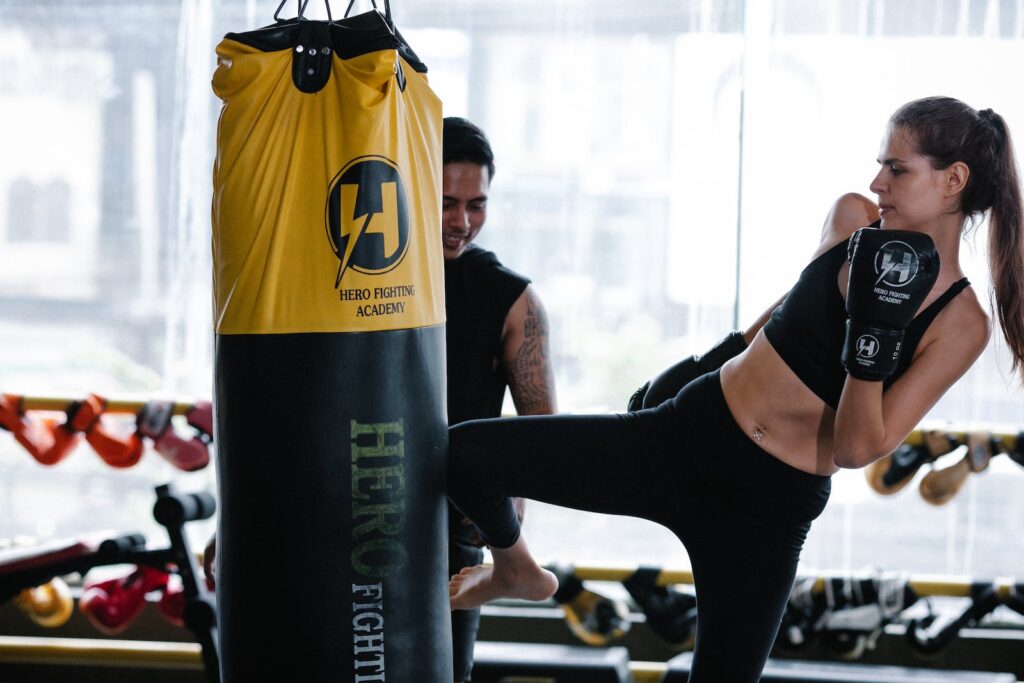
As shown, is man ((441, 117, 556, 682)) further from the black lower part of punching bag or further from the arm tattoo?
the black lower part of punching bag

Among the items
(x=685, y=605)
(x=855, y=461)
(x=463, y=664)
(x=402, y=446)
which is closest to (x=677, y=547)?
(x=685, y=605)

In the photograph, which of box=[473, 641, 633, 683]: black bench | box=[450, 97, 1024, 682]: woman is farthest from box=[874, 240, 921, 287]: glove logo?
box=[473, 641, 633, 683]: black bench

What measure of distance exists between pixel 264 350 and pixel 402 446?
0.25m

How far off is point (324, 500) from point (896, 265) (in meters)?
0.96

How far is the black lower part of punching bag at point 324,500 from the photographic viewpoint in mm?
1482

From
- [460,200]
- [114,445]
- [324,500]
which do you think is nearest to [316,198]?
[324,500]

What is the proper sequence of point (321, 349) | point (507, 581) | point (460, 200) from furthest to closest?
A: point (460, 200), point (507, 581), point (321, 349)

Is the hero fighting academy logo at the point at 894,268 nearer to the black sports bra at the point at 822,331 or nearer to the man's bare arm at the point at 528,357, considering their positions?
the black sports bra at the point at 822,331

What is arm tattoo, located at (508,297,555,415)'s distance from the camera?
217 cm

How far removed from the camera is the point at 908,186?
6.00 feet

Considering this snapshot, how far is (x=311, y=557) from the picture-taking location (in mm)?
1492

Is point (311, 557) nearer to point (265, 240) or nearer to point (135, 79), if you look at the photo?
point (265, 240)

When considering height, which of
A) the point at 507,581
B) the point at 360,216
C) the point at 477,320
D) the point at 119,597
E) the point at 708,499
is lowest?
the point at 119,597

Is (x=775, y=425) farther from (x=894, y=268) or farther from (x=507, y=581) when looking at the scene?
(x=507, y=581)
